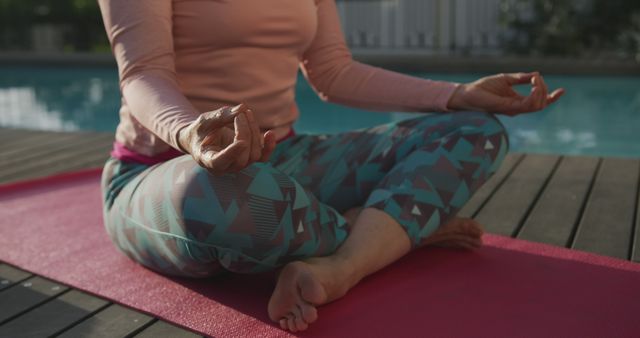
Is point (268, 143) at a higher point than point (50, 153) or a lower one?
higher

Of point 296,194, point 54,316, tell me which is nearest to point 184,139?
point 296,194

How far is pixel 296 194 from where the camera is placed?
47.0 inches

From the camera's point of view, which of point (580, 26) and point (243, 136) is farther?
point (580, 26)

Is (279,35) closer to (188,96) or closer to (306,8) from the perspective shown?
(306,8)

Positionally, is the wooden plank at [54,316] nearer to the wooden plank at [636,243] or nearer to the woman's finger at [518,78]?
the woman's finger at [518,78]

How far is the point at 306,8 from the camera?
1.54m

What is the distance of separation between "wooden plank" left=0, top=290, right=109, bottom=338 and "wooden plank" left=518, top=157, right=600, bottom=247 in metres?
0.99

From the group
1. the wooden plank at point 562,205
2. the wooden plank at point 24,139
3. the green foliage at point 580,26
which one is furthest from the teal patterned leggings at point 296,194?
the green foliage at point 580,26

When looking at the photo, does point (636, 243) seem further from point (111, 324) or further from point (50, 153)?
point (50, 153)

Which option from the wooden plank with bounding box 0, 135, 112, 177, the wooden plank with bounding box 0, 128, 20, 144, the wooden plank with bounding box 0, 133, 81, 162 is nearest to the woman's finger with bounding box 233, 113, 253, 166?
the wooden plank with bounding box 0, 135, 112, 177

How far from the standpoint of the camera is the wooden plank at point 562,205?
1681 mm

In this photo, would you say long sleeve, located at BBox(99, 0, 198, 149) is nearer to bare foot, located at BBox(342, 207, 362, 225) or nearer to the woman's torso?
the woman's torso

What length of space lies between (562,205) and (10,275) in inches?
54.6

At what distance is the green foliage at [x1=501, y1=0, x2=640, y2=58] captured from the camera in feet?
23.3
